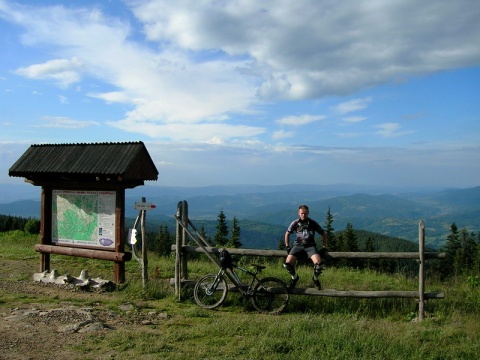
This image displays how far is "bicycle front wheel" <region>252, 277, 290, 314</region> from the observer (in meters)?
8.54

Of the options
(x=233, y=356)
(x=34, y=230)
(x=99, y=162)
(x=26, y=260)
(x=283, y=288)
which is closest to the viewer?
(x=233, y=356)

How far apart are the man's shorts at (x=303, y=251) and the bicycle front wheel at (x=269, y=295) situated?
27.3 inches

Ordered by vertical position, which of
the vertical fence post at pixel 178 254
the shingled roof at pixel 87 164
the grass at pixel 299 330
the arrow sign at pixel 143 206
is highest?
the shingled roof at pixel 87 164

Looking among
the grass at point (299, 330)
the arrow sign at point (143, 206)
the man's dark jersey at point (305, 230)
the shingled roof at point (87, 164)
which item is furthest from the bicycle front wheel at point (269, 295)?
the shingled roof at point (87, 164)

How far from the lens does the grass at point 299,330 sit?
238 inches

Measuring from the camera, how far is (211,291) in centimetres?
892

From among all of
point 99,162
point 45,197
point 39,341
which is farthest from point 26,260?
point 39,341

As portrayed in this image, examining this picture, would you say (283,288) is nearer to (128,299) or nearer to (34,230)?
(128,299)

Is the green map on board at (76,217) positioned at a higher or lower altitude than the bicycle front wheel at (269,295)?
higher

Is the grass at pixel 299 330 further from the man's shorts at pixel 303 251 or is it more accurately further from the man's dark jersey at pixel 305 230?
the man's dark jersey at pixel 305 230

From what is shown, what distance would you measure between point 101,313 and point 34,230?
2118 cm

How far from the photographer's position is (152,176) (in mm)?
11375

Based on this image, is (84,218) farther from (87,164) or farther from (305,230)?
(305,230)

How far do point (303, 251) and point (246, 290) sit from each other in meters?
1.54
